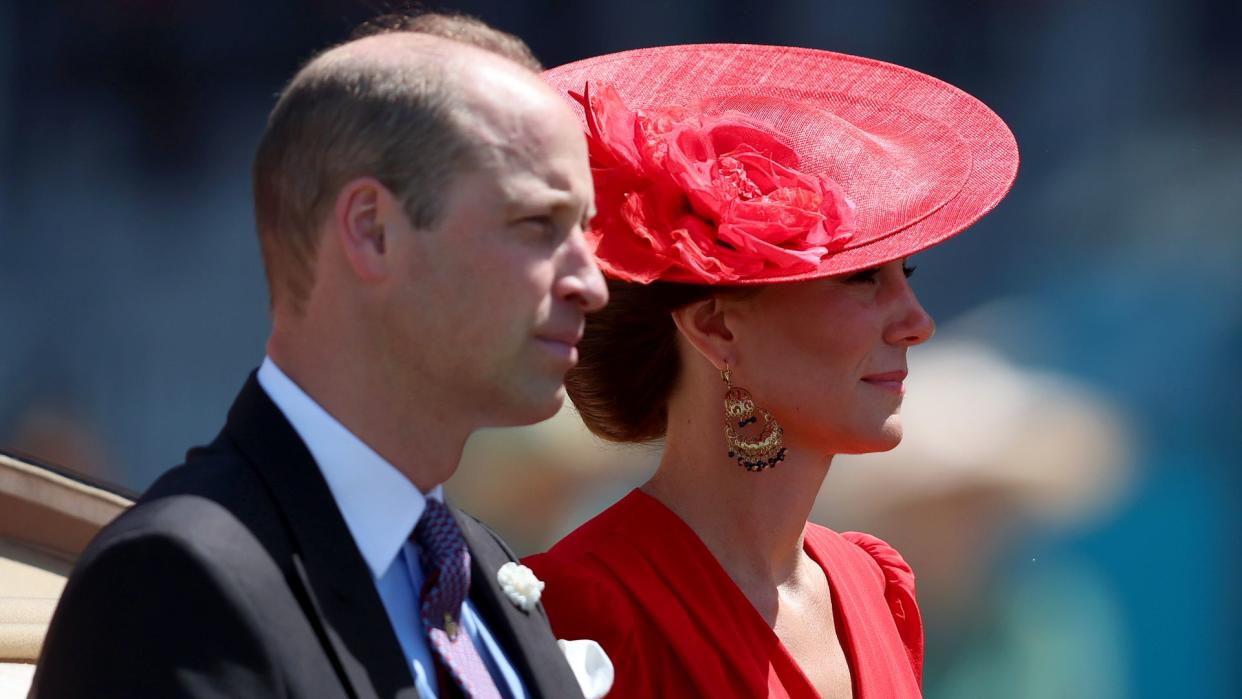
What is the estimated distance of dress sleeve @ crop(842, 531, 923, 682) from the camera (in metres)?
2.16

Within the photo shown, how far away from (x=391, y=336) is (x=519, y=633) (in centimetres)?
33

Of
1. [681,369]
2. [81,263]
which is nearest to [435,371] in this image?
[681,369]

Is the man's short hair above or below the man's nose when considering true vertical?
above

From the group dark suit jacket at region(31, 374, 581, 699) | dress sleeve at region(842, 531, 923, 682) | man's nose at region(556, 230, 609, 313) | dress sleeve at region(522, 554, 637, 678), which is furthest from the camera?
dress sleeve at region(842, 531, 923, 682)

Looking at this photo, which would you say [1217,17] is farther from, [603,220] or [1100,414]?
[603,220]

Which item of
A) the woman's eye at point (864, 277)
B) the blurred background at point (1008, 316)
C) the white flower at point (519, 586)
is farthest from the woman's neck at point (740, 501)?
A: the blurred background at point (1008, 316)

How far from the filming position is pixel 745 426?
6.23ft

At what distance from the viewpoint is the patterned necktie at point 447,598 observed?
1.21 metres

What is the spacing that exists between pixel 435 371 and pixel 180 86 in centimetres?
209

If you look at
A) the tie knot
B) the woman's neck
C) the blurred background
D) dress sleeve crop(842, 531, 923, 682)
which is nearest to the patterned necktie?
the tie knot

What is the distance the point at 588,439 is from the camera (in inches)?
123

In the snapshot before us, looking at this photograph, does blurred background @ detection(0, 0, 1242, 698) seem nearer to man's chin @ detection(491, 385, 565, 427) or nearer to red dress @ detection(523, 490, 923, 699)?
red dress @ detection(523, 490, 923, 699)

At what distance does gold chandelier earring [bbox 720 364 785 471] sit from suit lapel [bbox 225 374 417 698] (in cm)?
82

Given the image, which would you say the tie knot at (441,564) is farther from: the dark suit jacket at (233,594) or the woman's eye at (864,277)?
the woman's eye at (864,277)
